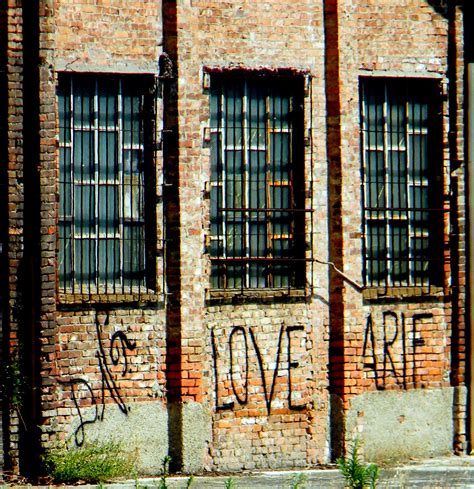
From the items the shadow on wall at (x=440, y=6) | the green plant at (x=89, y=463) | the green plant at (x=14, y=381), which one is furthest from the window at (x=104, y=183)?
the shadow on wall at (x=440, y=6)

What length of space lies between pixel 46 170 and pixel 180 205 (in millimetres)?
1485

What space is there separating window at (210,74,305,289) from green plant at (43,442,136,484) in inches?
85.5

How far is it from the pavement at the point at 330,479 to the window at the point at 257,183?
2096mm

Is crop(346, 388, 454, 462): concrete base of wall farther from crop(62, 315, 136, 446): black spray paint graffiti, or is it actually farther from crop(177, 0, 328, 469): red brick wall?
crop(62, 315, 136, 446): black spray paint graffiti

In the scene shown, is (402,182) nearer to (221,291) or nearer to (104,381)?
(221,291)

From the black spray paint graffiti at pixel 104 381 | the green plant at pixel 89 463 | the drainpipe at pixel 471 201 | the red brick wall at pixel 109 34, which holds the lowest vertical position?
the green plant at pixel 89 463

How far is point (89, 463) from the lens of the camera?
11.8 m

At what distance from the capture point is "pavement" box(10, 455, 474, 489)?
38.2 ft

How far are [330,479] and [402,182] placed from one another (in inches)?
143

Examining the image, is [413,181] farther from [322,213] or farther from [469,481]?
[469,481]

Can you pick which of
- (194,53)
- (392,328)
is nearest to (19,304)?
(194,53)

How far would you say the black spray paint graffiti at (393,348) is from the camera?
13.2m

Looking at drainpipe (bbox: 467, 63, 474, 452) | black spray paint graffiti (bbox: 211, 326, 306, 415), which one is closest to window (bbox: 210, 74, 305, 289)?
black spray paint graffiti (bbox: 211, 326, 306, 415)

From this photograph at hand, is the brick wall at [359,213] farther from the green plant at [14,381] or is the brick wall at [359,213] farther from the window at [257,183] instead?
the green plant at [14,381]
